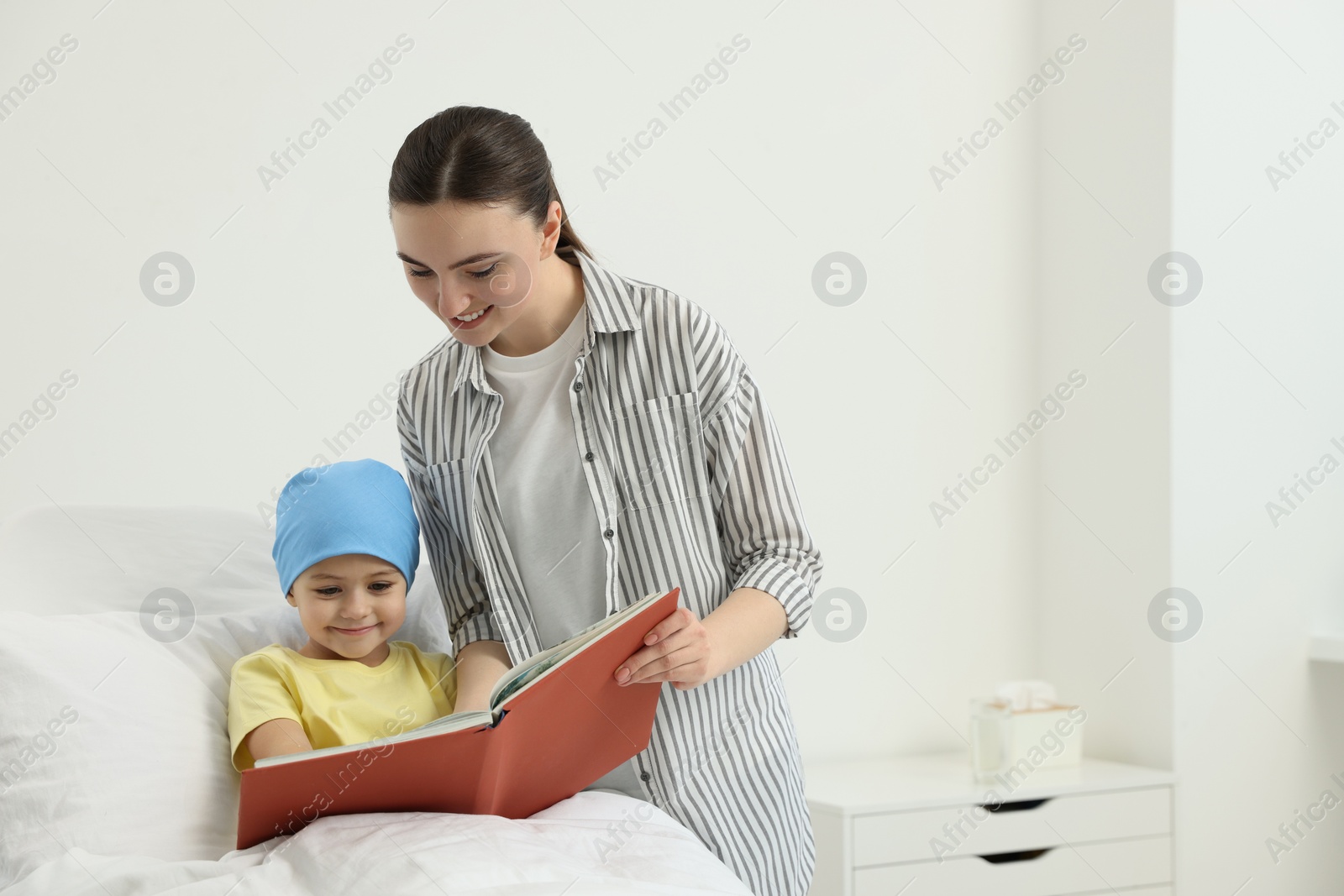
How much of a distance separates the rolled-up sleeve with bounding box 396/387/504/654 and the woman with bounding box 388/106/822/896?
21 mm

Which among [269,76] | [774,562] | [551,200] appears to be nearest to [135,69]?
[269,76]

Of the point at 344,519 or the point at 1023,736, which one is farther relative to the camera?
the point at 1023,736

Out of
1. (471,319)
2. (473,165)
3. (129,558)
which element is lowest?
(129,558)

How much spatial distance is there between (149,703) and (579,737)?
43 centimetres

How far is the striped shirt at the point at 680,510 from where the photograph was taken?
1.17m

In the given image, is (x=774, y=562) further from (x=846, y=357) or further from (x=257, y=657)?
(x=846, y=357)

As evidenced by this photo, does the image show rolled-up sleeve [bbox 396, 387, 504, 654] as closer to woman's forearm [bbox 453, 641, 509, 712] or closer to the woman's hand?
woman's forearm [bbox 453, 641, 509, 712]

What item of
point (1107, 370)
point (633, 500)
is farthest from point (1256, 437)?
point (633, 500)

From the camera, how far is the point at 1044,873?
2066mm

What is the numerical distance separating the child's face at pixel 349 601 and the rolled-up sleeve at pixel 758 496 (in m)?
0.37

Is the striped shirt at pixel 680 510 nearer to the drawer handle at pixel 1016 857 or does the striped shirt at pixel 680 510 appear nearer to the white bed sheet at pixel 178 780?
the white bed sheet at pixel 178 780

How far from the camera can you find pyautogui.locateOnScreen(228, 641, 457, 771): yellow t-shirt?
111cm

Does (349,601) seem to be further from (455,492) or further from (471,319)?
(471,319)

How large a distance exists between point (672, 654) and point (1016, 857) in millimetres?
1409
